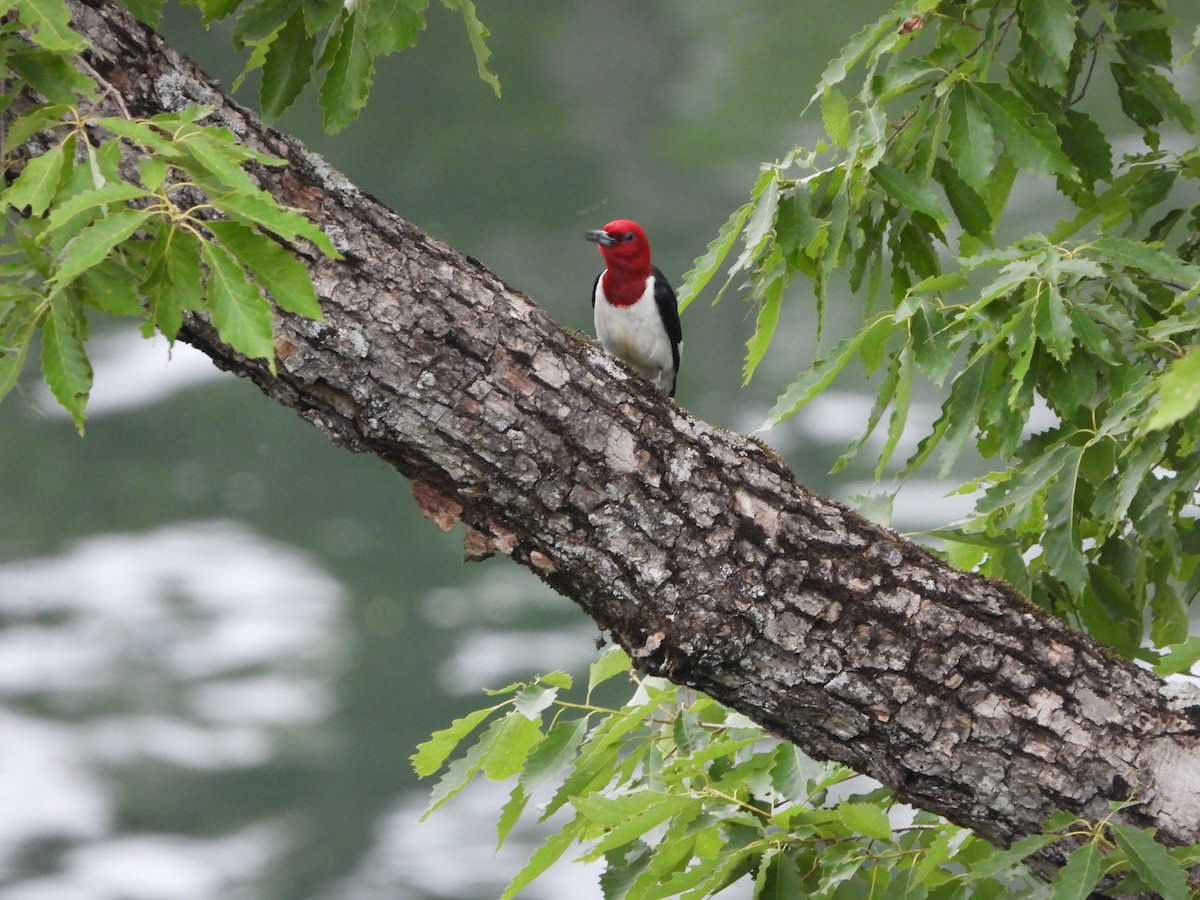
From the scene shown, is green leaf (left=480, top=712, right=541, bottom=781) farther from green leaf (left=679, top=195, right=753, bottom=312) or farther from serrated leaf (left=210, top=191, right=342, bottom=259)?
serrated leaf (left=210, top=191, right=342, bottom=259)

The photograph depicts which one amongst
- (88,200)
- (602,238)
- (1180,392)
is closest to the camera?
(1180,392)

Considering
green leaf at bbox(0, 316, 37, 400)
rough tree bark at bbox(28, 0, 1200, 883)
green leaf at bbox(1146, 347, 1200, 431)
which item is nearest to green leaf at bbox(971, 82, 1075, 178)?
rough tree bark at bbox(28, 0, 1200, 883)

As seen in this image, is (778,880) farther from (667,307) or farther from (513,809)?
(667,307)

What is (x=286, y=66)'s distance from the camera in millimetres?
1393

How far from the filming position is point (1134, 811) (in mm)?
1365

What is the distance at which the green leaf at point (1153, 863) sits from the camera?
1.18 m

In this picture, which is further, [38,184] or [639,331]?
[639,331]

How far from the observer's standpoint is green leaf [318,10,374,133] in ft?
4.45

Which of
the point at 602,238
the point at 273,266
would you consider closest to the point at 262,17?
the point at 273,266

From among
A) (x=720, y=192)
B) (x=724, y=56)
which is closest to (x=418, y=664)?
(x=720, y=192)

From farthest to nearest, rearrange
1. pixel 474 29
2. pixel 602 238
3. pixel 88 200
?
pixel 602 238 → pixel 474 29 → pixel 88 200

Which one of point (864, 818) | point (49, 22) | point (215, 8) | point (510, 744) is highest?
point (215, 8)

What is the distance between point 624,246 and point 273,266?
2110 millimetres

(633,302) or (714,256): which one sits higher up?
(633,302)
